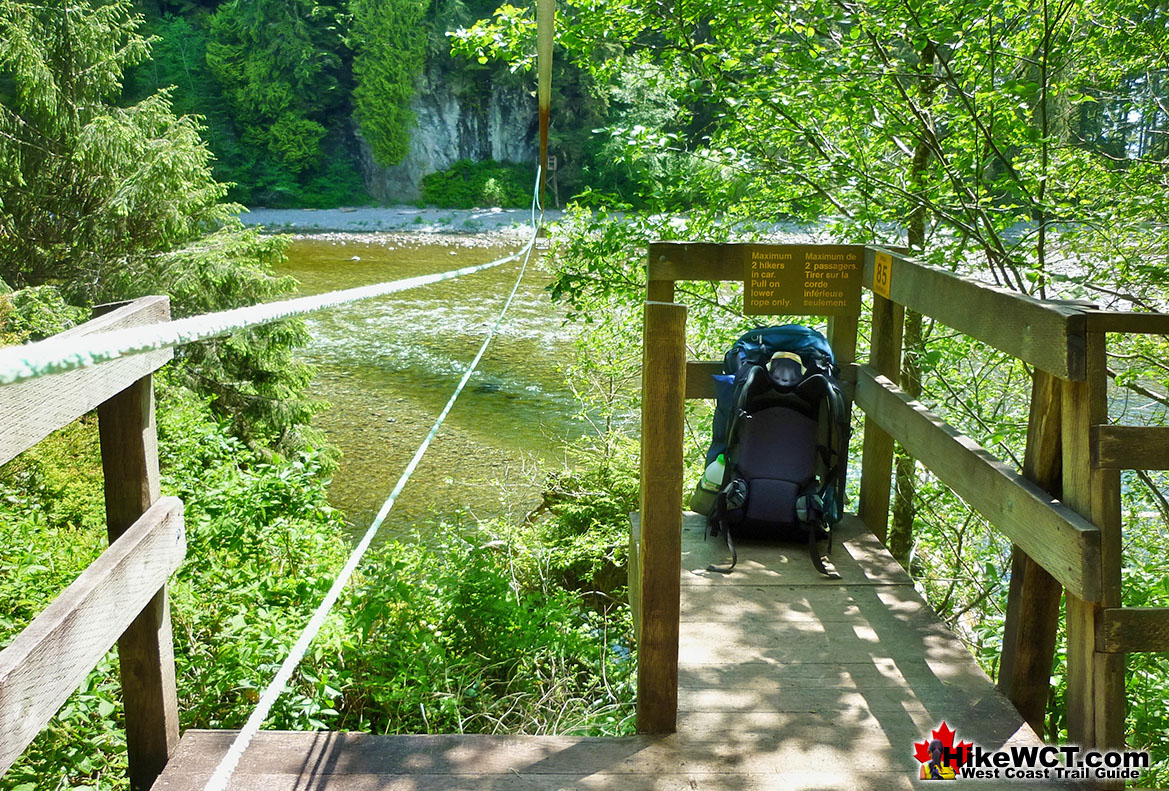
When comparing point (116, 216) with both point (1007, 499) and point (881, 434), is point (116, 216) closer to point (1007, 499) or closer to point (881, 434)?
point (881, 434)

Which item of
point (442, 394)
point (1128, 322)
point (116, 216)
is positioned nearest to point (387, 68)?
point (442, 394)

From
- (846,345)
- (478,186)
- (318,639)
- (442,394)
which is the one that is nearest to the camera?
(318,639)

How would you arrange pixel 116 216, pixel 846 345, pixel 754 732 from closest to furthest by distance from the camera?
pixel 754 732 → pixel 846 345 → pixel 116 216

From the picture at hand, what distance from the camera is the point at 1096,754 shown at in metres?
2.16

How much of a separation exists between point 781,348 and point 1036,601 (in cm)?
148

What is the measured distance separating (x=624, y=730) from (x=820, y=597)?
85 cm

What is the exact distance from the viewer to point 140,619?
229 cm

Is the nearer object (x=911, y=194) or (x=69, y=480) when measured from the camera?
(x=911, y=194)

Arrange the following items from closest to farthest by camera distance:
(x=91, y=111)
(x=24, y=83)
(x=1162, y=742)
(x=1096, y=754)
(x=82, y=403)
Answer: (x=82, y=403), (x=1096, y=754), (x=1162, y=742), (x=24, y=83), (x=91, y=111)

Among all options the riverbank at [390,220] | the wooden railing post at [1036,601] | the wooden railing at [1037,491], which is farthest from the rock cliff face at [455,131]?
the wooden railing post at [1036,601]

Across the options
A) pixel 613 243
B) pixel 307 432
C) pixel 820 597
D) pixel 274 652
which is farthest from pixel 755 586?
pixel 307 432

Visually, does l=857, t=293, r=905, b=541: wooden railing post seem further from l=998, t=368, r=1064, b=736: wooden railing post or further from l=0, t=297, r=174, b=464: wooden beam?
l=0, t=297, r=174, b=464: wooden beam

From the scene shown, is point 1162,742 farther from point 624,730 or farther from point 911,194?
point 911,194

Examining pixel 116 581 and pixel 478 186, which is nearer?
pixel 116 581
